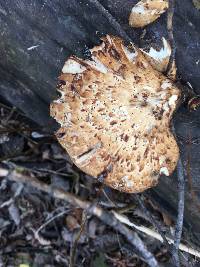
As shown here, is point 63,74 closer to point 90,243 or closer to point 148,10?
point 148,10

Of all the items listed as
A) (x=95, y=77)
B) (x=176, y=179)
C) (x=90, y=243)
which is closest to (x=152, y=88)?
(x=95, y=77)

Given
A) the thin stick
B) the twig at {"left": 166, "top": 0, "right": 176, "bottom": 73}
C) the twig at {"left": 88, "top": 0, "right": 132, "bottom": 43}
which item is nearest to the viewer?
the twig at {"left": 166, "top": 0, "right": 176, "bottom": 73}

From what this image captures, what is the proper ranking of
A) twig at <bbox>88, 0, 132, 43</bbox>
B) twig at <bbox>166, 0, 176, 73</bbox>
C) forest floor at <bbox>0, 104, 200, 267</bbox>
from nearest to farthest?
twig at <bbox>166, 0, 176, 73</bbox>, twig at <bbox>88, 0, 132, 43</bbox>, forest floor at <bbox>0, 104, 200, 267</bbox>

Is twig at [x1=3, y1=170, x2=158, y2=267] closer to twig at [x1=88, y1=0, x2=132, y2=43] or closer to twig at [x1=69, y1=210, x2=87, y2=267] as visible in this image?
twig at [x1=69, y1=210, x2=87, y2=267]

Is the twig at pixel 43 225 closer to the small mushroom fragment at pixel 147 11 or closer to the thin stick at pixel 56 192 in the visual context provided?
the thin stick at pixel 56 192

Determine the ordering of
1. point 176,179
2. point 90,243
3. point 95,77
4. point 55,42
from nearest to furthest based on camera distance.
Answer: point 95,77 → point 55,42 → point 176,179 → point 90,243

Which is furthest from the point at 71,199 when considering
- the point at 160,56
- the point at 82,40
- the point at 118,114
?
the point at 160,56

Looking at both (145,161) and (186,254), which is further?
(186,254)

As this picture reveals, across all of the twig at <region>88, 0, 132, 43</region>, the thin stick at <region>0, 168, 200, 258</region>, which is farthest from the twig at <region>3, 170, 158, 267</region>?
the twig at <region>88, 0, 132, 43</region>
